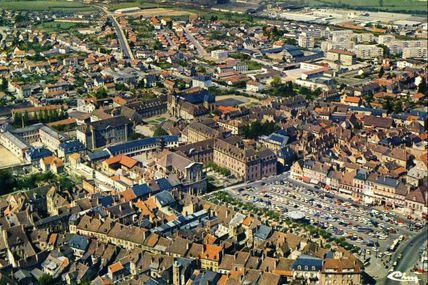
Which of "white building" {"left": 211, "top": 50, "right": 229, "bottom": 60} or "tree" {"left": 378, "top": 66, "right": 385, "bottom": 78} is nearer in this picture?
"tree" {"left": 378, "top": 66, "right": 385, "bottom": 78}

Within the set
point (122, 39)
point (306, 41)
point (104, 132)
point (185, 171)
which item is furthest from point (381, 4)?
point (185, 171)

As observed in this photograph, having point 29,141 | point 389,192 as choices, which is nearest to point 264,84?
point 29,141

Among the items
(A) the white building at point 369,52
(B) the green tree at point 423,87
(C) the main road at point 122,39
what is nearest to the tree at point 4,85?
(C) the main road at point 122,39

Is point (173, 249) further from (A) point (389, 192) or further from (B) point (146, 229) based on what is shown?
(A) point (389, 192)

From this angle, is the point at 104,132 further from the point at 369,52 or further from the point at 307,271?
the point at 369,52

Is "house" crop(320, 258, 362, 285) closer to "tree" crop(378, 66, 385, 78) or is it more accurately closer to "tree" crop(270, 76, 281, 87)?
"tree" crop(270, 76, 281, 87)

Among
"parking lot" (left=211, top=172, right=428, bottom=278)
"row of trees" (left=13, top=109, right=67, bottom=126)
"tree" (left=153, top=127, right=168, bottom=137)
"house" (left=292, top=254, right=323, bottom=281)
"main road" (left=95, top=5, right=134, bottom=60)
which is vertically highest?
"main road" (left=95, top=5, right=134, bottom=60)

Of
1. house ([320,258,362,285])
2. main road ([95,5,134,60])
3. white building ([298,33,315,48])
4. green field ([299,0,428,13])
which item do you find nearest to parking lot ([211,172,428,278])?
house ([320,258,362,285])
